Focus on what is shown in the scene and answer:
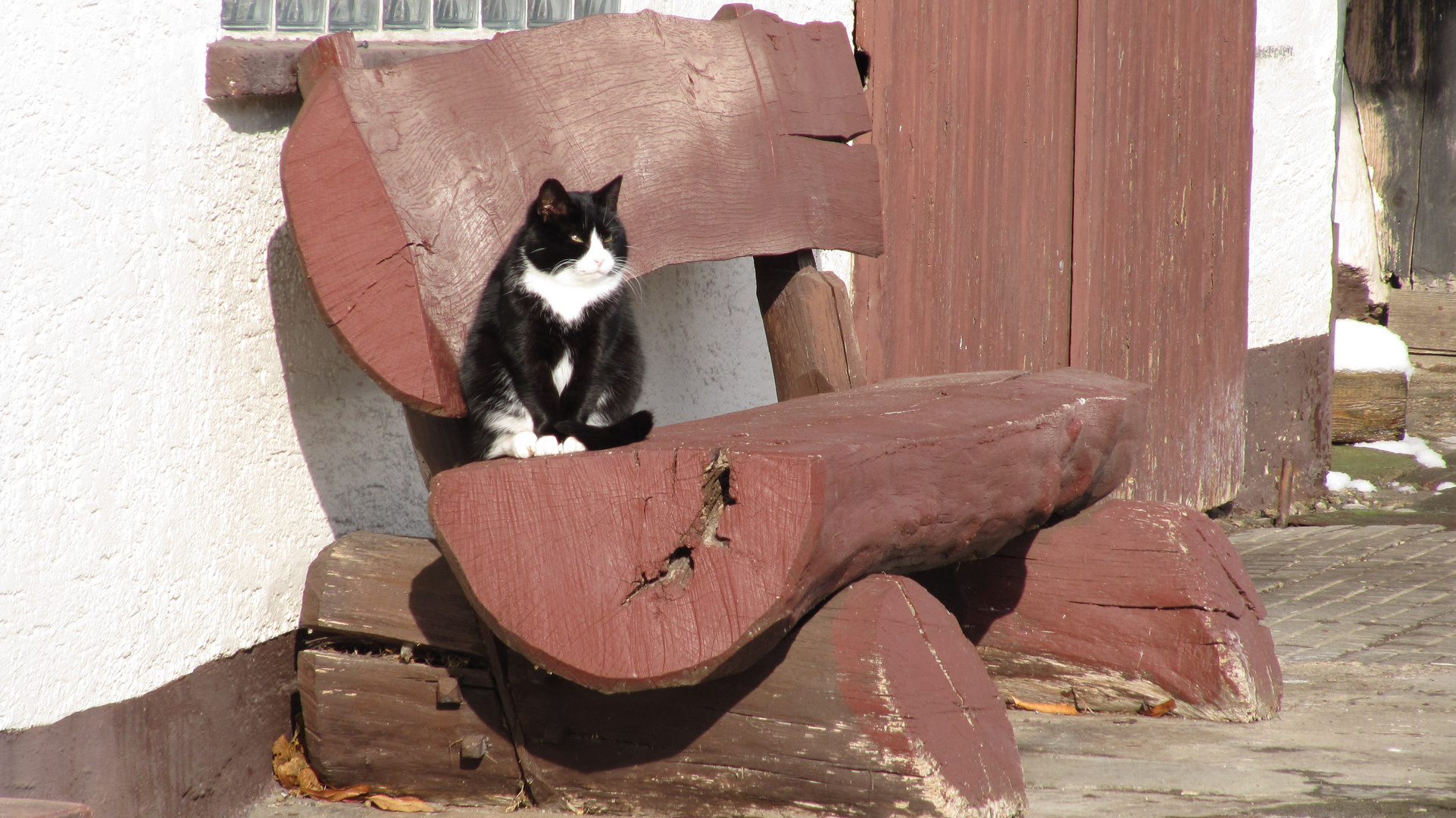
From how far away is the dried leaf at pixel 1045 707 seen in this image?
3.14m

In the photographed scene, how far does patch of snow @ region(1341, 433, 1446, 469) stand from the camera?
678cm

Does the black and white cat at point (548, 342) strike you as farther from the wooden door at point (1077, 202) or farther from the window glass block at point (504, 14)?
the wooden door at point (1077, 202)

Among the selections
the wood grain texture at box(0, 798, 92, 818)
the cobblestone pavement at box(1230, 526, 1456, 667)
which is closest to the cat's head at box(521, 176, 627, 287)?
the wood grain texture at box(0, 798, 92, 818)

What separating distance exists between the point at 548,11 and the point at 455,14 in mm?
248

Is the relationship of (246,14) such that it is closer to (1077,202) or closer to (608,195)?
(608,195)

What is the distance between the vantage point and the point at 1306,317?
21.0 ft

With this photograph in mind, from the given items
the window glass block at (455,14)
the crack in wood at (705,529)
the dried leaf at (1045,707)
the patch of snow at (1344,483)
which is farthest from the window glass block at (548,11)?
the patch of snow at (1344,483)

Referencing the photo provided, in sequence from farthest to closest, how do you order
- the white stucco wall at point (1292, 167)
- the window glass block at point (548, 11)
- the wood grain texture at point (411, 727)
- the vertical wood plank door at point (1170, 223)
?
1. the white stucco wall at point (1292, 167)
2. the vertical wood plank door at point (1170, 223)
3. the window glass block at point (548, 11)
4. the wood grain texture at point (411, 727)

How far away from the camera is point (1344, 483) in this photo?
662 cm

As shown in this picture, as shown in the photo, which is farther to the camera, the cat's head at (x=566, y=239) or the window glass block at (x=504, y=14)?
the window glass block at (x=504, y=14)

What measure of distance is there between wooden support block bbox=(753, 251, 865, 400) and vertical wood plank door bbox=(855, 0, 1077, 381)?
2.45 ft

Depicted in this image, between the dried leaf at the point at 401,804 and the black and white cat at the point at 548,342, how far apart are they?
695 millimetres

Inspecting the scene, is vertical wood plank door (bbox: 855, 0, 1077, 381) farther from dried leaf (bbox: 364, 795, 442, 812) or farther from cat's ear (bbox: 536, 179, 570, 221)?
dried leaf (bbox: 364, 795, 442, 812)

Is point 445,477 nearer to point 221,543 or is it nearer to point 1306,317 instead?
point 221,543
